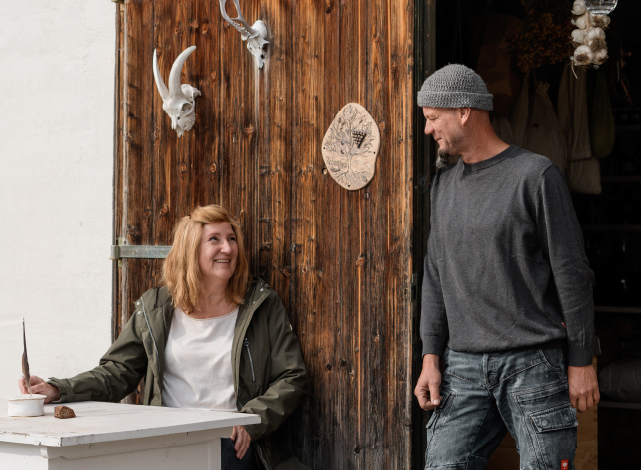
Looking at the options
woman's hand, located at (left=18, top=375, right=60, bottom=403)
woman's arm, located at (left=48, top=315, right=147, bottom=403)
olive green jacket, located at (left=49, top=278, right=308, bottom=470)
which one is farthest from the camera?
woman's arm, located at (left=48, top=315, right=147, bottom=403)

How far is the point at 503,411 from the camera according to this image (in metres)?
2.72

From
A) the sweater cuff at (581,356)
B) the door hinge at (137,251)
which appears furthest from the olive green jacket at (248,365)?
the sweater cuff at (581,356)

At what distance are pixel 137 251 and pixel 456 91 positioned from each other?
204cm

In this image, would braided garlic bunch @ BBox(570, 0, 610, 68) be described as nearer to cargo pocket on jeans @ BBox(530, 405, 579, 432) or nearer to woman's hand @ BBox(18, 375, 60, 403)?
→ cargo pocket on jeans @ BBox(530, 405, 579, 432)

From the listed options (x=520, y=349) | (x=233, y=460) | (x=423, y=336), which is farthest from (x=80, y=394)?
(x=520, y=349)

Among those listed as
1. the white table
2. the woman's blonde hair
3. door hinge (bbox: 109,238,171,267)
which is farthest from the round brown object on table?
door hinge (bbox: 109,238,171,267)

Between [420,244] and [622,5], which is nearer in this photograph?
[420,244]

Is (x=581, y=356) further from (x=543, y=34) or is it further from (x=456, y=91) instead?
(x=543, y=34)

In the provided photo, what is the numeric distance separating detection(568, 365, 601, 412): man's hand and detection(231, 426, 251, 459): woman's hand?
1.33 m

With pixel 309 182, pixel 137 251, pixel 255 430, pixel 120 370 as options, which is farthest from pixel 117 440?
pixel 137 251

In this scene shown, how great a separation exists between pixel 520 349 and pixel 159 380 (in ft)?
5.61

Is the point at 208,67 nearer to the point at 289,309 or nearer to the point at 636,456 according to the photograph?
the point at 289,309

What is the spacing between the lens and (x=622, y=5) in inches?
227

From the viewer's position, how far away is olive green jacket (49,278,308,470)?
339 cm
